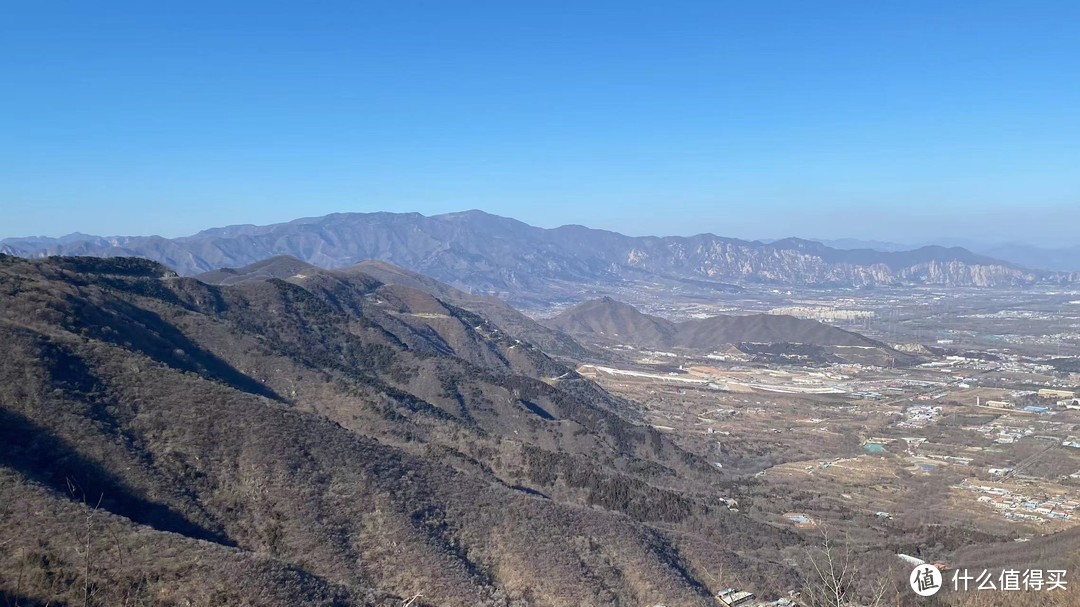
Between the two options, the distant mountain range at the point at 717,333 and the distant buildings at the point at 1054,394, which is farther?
the distant mountain range at the point at 717,333

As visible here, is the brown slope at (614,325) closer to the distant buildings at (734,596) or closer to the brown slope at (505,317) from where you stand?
the brown slope at (505,317)

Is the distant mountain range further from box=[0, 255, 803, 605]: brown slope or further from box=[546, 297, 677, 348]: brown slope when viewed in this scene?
box=[0, 255, 803, 605]: brown slope

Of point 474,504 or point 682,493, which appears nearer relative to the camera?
point 474,504

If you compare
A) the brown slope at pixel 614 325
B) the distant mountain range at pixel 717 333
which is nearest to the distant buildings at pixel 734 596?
the distant mountain range at pixel 717 333

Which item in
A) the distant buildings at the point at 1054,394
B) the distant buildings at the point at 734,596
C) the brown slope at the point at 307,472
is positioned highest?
the brown slope at the point at 307,472

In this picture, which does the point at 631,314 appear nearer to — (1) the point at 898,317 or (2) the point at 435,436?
(1) the point at 898,317

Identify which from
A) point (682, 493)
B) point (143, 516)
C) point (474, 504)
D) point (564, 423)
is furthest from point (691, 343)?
point (143, 516)

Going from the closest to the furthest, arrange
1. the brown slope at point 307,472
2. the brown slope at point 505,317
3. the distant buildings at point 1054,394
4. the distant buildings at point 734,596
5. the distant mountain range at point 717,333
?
the brown slope at point 307,472 < the distant buildings at point 734,596 < the distant buildings at point 1054,394 < the brown slope at point 505,317 < the distant mountain range at point 717,333

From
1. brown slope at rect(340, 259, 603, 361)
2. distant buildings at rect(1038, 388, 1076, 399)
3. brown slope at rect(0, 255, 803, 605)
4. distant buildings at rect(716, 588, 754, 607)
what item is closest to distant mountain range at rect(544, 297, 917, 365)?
brown slope at rect(340, 259, 603, 361)
